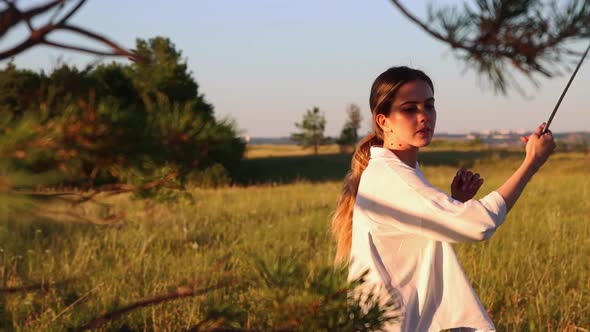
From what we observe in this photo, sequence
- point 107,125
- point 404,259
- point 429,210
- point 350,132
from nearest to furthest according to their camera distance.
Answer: point 107,125
point 429,210
point 404,259
point 350,132

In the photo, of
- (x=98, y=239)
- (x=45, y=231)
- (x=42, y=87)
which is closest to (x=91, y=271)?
(x=98, y=239)


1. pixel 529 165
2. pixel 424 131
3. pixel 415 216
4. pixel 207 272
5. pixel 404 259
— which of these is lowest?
pixel 207 272

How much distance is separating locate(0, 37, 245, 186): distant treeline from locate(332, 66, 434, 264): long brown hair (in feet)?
3.35

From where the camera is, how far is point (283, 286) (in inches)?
36.7

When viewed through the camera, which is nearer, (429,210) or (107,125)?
(107,125)

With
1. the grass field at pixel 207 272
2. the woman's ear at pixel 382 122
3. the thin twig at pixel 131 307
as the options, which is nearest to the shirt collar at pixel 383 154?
the woman's ear at pixel 382 122

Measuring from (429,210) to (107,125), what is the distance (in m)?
1.00

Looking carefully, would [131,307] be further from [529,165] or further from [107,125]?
[529,165]

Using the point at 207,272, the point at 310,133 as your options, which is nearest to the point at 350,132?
the point at 310,133

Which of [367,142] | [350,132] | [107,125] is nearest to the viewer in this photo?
[107,125]

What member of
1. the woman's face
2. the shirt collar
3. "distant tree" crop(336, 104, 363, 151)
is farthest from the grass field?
"distant tree" crop(336, 104, 363, 151)

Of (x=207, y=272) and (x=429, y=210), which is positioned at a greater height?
(x=429, y=210)

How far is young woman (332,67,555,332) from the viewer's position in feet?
5.71

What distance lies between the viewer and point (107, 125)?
3.40 feet
